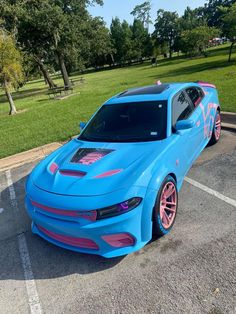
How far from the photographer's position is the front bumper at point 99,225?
9.33 ft

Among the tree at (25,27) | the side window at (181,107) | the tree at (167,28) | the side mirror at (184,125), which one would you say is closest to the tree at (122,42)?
the tree at (167,28)

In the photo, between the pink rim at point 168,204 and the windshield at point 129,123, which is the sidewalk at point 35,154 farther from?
the pink rim at point 168,204

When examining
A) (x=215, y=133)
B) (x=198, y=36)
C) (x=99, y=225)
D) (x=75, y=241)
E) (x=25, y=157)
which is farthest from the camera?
(x=198, y=36)

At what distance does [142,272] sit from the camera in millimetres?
2984

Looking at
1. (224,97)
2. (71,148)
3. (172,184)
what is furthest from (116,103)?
(224,97)

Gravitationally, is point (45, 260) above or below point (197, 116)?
below

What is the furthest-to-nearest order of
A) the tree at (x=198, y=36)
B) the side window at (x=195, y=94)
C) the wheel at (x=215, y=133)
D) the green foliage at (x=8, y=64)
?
the tree at (x=198, y=36), the green foliage at (x=8, y=64), the wheel at (x=215, y=133), the side window at (x=195, y=94)

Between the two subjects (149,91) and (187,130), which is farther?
(149,91)

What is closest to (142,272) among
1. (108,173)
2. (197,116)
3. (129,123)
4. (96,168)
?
(108,173)

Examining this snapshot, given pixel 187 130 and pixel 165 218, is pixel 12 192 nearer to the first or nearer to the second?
pixel 165 218

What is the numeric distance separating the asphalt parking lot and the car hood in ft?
2.80

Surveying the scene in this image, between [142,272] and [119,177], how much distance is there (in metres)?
1.01

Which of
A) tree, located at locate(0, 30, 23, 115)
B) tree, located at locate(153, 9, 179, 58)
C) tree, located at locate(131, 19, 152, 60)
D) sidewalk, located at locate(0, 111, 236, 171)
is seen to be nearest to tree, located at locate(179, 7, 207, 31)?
tree, located at locate(153, 9, 179, 58)

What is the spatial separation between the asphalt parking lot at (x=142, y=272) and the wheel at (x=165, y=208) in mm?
157
